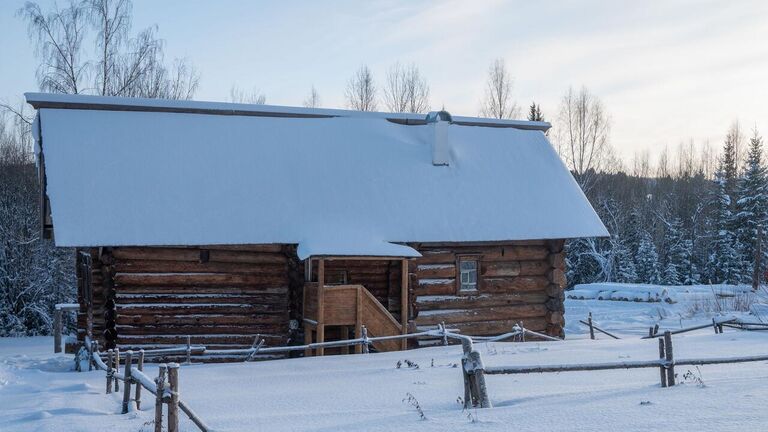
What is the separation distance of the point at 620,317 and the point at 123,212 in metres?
19.6

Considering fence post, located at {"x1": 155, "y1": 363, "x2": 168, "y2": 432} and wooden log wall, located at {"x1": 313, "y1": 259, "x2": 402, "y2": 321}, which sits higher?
wooden log wall, located at {"x1": 313, "y1": 259, "x2": 402, "y2": 321}

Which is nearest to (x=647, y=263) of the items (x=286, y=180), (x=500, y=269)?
(x=500, y=269)

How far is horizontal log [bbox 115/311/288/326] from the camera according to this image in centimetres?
1627

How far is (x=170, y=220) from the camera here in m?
16.4

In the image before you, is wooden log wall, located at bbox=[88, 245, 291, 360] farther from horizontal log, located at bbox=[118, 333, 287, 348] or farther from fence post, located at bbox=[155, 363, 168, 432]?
fence post, located at bbox=[155, 363, 168, 432]

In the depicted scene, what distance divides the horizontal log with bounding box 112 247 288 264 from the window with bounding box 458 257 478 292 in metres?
4.80

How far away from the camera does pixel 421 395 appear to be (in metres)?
9.86

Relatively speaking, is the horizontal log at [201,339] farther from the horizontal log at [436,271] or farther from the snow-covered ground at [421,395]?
the horizontal log at [436,271]

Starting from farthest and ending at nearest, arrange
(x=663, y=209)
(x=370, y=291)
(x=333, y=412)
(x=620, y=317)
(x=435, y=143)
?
(x=663, y=209), (x=620, y=317), (x=435, y=143), (x=370, y=291), (x=333, y=412)

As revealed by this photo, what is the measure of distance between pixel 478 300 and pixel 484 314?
1.37ft

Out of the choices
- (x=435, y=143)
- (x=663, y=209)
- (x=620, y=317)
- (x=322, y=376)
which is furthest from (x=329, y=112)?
(x=663, y=209)

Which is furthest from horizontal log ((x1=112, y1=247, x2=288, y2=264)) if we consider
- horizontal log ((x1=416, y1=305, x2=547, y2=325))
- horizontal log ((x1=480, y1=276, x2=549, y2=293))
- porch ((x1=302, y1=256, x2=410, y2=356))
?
horizontal log ((x1=480, y1=276, x2=549, y2=293))

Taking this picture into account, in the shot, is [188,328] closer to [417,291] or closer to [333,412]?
[417,291]

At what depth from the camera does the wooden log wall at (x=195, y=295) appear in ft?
53.1
